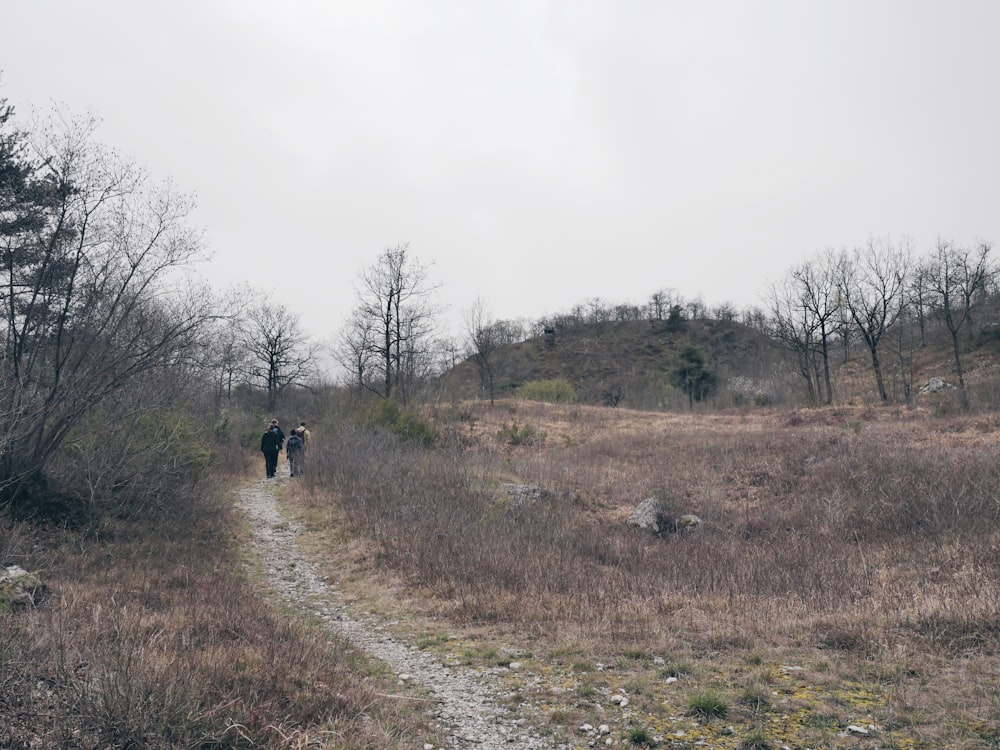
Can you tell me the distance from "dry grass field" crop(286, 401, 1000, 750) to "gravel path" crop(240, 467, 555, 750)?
273mm

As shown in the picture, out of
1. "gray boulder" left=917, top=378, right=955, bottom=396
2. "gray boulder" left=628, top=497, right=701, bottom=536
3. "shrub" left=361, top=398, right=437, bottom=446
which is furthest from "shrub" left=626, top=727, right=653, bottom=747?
"gray boulder" left=917, top=378, right=955, bottom=396

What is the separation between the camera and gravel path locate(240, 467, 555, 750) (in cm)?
471

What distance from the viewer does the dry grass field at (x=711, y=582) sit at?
478 cm

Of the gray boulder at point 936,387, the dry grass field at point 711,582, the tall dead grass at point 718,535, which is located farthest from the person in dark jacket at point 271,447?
the gray boulder at point 936,387

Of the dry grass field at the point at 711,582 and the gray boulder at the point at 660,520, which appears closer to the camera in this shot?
the dry grass field at the point at 711,582

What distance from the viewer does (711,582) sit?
27.2 feet

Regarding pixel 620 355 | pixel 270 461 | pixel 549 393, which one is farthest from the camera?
pixel 620 355

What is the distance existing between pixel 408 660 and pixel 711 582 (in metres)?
4.18

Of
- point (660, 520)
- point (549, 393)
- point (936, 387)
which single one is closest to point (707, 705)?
point (660, 520)

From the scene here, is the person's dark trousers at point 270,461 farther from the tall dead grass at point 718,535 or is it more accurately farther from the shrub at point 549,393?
the shrub at point 549,393

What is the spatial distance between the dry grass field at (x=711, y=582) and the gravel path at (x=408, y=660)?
273mm

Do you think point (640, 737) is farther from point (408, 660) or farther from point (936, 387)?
point (936, 387)

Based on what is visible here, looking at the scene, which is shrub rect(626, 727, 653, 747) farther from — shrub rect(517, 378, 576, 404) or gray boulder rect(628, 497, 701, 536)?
shrub rect(517, 378, 576, 404)

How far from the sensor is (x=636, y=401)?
2156 inches
